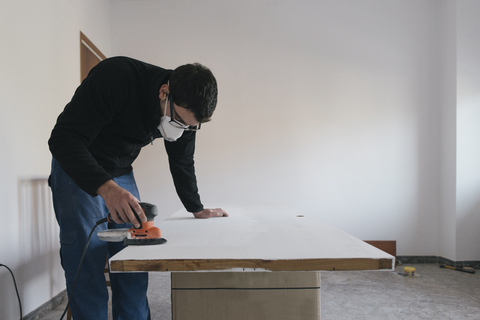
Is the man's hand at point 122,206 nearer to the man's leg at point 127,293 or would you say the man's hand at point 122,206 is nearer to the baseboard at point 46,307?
the man's leg at point 127,293

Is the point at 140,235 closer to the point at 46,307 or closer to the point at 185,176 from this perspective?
the point at 185,176

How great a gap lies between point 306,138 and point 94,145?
2529 millimetres

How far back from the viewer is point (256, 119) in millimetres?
3475

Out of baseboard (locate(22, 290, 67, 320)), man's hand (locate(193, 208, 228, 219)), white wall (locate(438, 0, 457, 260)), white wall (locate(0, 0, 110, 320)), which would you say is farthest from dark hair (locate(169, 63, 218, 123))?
white wall (locate(438, 0, 457, 260))

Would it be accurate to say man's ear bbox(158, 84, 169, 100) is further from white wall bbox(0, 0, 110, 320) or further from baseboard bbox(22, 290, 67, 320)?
baseboard bbox(22, 290, 67, 320)

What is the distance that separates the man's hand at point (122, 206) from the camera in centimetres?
94

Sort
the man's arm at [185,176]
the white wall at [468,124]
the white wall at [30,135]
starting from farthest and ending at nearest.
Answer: the white wall at [468,124] < the white wall at [30,135] < the man's arm at [185,176]

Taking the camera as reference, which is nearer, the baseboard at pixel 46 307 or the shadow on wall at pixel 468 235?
the baseboard at pixel 46 307

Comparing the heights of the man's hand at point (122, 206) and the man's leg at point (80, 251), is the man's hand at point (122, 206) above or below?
above

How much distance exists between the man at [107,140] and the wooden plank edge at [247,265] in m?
0.16

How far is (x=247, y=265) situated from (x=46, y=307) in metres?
1.87

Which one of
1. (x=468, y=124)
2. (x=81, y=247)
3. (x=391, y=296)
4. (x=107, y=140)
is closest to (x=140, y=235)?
(x=81, y=247)

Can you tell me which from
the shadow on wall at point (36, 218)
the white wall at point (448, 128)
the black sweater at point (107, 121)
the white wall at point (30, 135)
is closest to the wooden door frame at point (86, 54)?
the white wall at point (30, 135)

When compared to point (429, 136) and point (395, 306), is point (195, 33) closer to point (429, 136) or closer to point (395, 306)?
point (429, 136)
